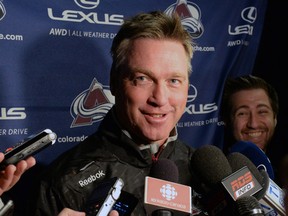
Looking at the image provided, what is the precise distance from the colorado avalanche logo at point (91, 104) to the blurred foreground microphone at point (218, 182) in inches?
32.7

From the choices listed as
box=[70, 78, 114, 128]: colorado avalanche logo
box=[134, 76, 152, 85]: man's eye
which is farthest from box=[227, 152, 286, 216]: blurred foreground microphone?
box=[70, 78, 114, 128]: colorado avalanche logo

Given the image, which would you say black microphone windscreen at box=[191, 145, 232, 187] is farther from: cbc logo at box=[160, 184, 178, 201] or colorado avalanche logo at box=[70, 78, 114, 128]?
colorado avalanche logo at box=[70, 78, 114, 128]

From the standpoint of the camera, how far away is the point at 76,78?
205 centimetres

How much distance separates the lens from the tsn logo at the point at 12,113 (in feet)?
6.22

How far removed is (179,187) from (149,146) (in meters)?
0.45

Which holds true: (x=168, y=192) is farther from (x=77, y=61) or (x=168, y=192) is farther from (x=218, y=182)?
(x=77, y=61)

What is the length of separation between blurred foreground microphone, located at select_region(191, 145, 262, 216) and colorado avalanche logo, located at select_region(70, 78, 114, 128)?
0.83m

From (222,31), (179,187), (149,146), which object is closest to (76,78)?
(149,146)

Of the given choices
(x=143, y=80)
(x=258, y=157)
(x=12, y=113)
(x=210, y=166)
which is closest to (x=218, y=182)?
(x=210, y=166)

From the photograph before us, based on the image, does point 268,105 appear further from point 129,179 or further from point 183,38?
point 129,179

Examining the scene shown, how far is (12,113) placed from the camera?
1910mm

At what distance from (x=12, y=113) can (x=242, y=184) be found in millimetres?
1087

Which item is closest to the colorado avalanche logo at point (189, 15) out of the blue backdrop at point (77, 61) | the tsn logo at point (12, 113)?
the blue backdrop at point (77, 61)

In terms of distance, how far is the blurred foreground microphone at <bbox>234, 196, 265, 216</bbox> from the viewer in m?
1.01
